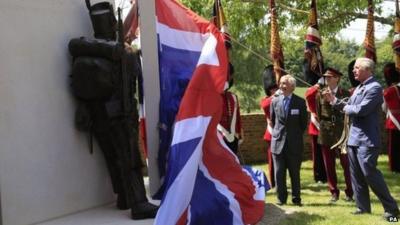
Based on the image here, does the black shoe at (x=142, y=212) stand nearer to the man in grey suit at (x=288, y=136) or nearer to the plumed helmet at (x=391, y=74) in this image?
the man in grey suit at (x=288, y=136)

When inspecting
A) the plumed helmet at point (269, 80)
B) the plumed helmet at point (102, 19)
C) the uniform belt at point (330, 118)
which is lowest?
the uniform belt at point (330, 118)

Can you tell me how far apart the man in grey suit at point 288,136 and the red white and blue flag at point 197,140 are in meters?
0.78

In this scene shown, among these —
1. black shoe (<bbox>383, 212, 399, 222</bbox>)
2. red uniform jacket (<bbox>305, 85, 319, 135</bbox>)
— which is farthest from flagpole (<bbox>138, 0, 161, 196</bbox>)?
red uniform jacket (<bbox>305, 85, 319, 135</bbox>)

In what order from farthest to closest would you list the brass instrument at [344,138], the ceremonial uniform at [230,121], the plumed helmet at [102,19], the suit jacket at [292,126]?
the ceremonial uniform at [230,121]
the suit jacket at [292,126]
the brass instrument at [344,138]
the plumed helmet at [102,19]

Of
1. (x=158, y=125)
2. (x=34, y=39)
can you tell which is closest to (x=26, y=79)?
(x=34, y=39)

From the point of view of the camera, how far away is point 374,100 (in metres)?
A: 6.11

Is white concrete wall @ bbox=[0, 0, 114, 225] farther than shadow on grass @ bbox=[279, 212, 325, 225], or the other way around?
shadow on grass @ bbox=[279, 212, 325, 225]

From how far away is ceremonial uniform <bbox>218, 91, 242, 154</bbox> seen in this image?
28.4 ft

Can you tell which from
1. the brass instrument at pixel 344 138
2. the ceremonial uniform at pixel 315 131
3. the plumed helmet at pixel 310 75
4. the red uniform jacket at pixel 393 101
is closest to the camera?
the brass instrument at pixel 344 138

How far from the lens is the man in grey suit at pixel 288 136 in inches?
286

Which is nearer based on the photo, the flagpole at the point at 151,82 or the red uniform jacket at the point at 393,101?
the flagpole at the point at 151,82

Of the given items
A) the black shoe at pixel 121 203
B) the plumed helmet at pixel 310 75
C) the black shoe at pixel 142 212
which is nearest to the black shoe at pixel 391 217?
the black shoe at pixel 142 212

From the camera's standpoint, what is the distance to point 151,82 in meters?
5.88

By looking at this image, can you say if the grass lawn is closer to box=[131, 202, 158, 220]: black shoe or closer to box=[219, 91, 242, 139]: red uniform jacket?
box=[219, 91, 242, 139]: red uniform jacket
